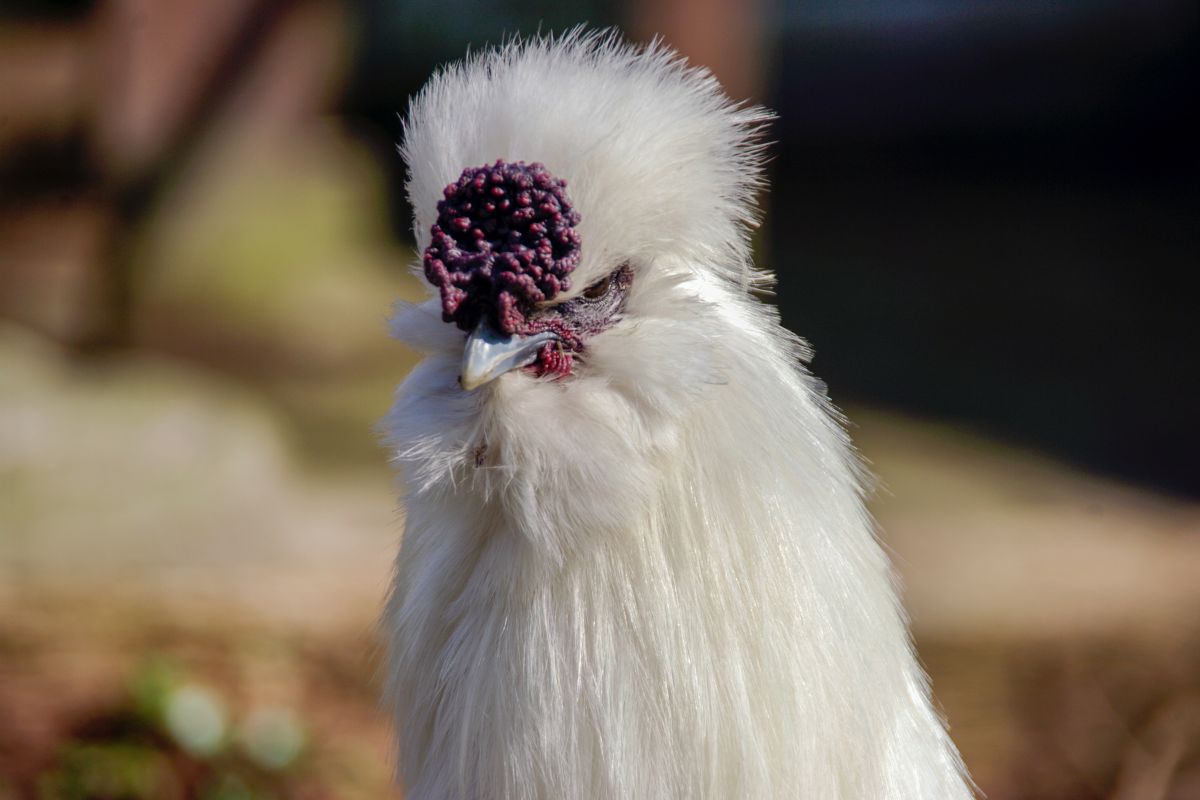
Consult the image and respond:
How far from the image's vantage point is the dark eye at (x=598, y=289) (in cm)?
162

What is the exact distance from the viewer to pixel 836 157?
31.2ft

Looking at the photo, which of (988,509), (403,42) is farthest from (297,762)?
(403,42)

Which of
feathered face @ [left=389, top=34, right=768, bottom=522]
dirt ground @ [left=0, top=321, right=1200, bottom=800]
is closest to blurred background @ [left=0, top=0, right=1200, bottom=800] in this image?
dirt ground @ [left=0, top=321, right=1200, bottom=800]

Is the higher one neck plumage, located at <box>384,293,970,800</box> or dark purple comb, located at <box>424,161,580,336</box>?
dark purple comb, located at <box>424,161,580,336</box>

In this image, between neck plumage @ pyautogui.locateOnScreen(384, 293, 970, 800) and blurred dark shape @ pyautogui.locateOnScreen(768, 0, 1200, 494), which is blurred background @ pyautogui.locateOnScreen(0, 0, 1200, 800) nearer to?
blurred dark shape @ pyautogui.locateOnScreen(768, 0, 1200, 494)

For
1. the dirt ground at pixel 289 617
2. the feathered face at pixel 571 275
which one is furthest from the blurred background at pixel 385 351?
the feathered face at pixel 571 275

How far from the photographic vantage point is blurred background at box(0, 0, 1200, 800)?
149 inches

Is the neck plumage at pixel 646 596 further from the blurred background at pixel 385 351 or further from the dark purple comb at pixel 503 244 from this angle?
the blurred background at pixel 385 351

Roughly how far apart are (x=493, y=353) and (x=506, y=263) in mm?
109

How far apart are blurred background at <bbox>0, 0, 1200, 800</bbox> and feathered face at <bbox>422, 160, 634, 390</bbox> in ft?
1.51

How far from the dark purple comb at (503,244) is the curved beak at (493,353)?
0.02 metres

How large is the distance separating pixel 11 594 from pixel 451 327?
2843 millimetres

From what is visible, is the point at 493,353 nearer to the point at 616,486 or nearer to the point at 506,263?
the point at 506,263

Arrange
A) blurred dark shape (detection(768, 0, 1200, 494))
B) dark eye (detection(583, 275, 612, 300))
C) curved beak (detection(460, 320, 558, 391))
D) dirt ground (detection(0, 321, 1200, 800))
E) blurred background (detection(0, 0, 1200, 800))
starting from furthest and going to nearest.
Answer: blurred dark shape (detection(768, 0, 1200, 494))
blurred background (detection(0, 0, 1200, 800))
dirt ground (detection(0, 321, 1200, 800))
dark eye (detection(583, 275, 612, 300))
curved beak (detection(460, 320, 558, 391))
